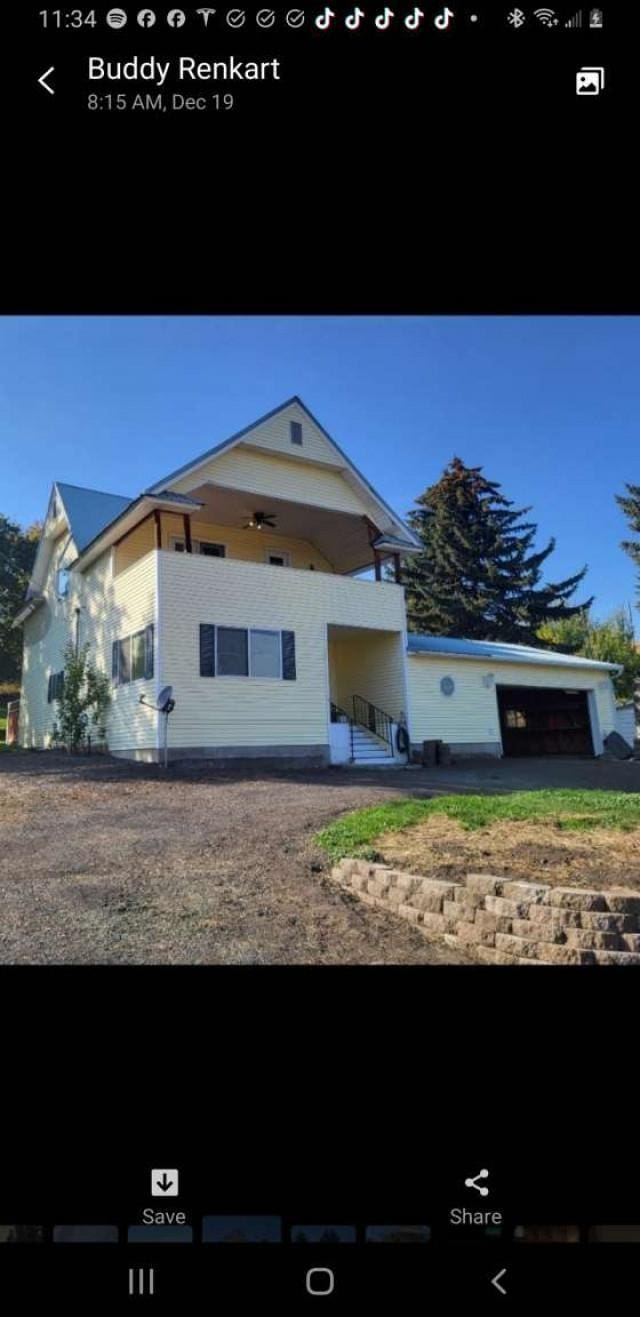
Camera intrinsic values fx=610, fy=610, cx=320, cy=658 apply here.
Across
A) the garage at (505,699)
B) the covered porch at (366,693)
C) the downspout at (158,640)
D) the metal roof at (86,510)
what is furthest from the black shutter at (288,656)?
the metal roof at (86,510)

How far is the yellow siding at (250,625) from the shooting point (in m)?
9.93

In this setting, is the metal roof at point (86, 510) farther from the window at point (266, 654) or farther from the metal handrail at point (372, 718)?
the metal handrail at point (372, 718)

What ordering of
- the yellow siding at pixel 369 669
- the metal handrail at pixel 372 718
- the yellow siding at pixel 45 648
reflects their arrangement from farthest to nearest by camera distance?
1. the yellow siding at pixel 45 648
2. the yellow siding at pixel 369 669
3. the metal handrail at pixel 372 718

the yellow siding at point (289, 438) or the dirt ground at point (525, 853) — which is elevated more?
the yellow siding at point (289, 438)

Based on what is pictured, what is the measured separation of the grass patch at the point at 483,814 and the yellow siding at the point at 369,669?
7157 millimetres

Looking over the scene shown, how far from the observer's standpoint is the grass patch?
12.0 feet

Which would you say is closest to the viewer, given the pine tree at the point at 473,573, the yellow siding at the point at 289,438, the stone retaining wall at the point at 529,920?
the stone retaining wall at the point at 529,920

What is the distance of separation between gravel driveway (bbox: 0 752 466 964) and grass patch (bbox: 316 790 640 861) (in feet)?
0.80

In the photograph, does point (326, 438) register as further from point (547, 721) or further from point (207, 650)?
point (547, 721)

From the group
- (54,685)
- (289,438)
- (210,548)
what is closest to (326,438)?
(289,438)
